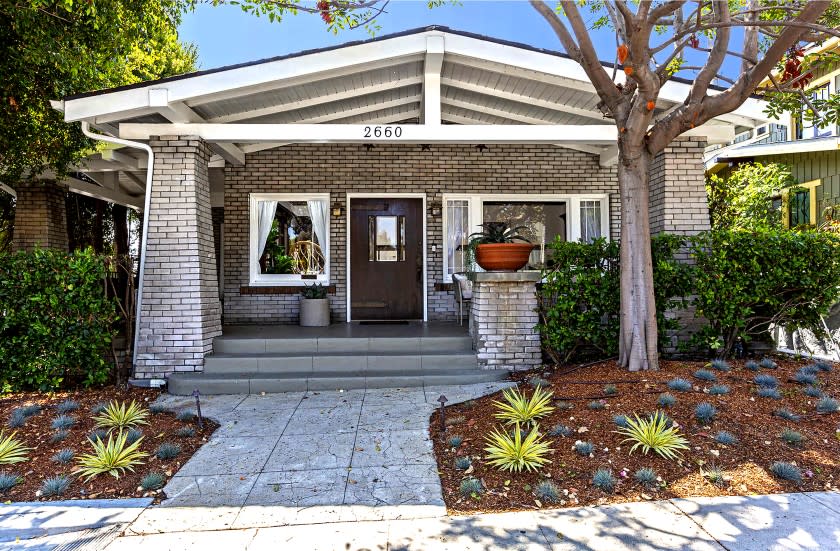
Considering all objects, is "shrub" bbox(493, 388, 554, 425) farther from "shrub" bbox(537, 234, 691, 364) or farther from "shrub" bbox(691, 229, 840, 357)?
"shrub" bbox(691, 229, 840, 357)

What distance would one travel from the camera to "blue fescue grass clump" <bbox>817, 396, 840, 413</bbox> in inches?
154

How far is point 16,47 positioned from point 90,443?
4.64 meters

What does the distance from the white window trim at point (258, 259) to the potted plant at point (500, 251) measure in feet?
10.1

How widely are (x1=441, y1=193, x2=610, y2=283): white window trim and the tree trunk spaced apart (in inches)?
132

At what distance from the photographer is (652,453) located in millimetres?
3338

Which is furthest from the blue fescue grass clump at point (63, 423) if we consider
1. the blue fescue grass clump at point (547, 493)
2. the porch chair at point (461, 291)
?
the porch chair at point (461, 291)

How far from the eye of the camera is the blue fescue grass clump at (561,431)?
12.0 ft

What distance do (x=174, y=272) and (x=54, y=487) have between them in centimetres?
278

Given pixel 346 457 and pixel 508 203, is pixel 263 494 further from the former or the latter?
pixel 508 203

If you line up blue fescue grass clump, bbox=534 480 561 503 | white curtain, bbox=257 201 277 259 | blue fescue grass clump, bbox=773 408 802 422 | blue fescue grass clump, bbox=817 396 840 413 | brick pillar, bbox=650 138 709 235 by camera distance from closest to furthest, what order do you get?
blue fescue grass clump, bbox=534 480 561 503, blue fescue grass clump, bbox=773 408 802 422, blue fescue grass clump, bbox=817 396 840 413, brick pillar, bbox=650 138 709 235, white curtain, bbox=257 201 277 259

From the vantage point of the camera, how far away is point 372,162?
7965 mm

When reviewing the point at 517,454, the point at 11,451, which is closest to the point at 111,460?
the point at 11,451

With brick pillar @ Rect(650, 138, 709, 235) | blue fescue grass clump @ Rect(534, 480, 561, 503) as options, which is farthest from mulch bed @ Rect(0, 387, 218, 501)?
brick pillar @ Rect(650, 138, 709, 235)

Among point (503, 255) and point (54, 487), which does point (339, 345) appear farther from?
point (54, 487)
